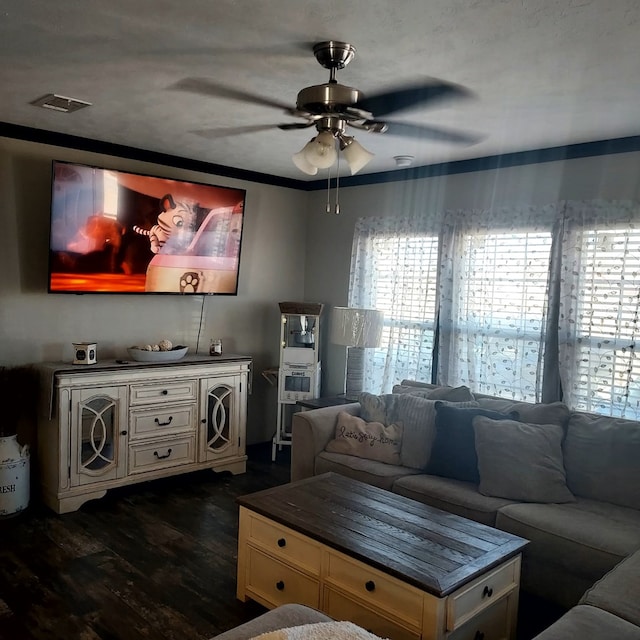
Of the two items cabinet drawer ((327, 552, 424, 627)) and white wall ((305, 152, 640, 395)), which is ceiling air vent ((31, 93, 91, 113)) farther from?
cabinet drawer ((327, 552, 424, 627))

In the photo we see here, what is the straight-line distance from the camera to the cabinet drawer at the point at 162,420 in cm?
410

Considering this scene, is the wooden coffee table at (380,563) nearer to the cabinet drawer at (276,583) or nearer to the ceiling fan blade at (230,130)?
the cabinet drawer at (276,583)

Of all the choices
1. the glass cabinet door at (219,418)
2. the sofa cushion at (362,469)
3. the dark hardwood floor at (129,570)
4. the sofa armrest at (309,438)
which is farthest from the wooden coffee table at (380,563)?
the glass cabinet door at (219,418)

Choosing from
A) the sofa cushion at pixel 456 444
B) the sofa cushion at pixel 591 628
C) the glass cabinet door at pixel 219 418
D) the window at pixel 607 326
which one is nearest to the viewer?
the sofa cushion at pixel 591 628

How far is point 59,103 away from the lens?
321 cm

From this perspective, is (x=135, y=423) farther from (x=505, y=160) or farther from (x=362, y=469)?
(x=505, y=160)

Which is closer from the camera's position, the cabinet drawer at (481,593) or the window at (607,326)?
the cabinet drawer at (481,593)

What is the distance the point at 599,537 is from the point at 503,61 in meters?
2.06

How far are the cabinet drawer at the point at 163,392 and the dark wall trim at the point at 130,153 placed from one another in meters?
1.65

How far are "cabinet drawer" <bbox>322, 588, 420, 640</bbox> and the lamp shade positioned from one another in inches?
85.1

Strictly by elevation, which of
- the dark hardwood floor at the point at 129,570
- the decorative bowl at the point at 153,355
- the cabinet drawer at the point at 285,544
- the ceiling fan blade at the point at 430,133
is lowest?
the dark hardwood floor at the point at 129,570

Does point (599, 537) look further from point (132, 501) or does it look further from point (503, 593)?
point (132, 501)

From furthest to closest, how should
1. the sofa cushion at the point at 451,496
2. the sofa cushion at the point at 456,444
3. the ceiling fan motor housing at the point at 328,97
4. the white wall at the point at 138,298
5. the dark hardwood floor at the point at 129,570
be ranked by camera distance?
1. the white wall at the point at 138,298
2. the sofa cushion at the point at 456,444
3. the sofa cushion at the point at 451,496
4. the dark hardwood floor at the point at 129,570
5. the ceiling fan motor housing at the point at 328,97

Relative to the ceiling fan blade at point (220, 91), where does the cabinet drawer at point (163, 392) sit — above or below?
below
